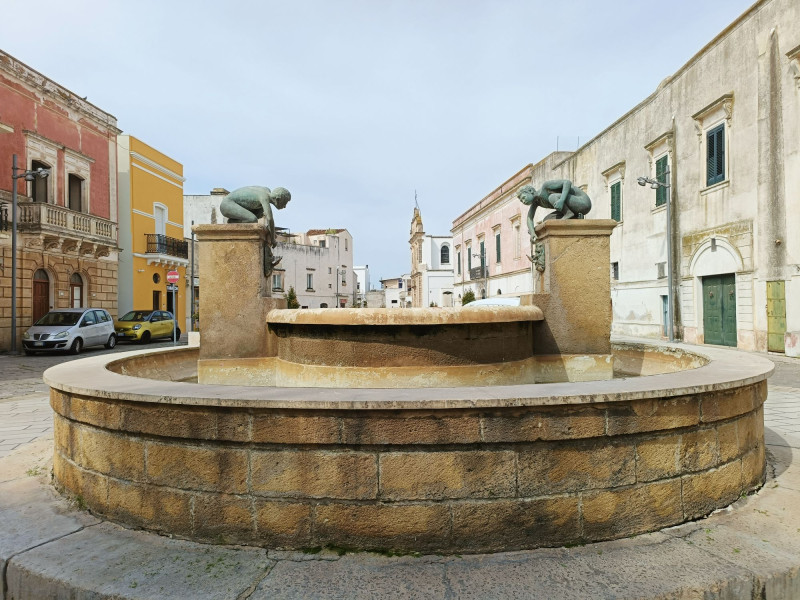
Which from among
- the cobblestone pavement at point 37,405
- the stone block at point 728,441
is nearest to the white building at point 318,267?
the cobblestone pavement at point 37,405

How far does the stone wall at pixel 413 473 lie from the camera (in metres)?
2.53

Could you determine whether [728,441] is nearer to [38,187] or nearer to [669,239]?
[669,239]

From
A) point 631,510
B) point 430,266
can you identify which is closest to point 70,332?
point 631,510

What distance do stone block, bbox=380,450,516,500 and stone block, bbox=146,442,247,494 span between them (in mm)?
758

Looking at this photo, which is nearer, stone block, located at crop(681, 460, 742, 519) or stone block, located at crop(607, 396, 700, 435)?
stone block, located at crop(607, 396, 700, 435)

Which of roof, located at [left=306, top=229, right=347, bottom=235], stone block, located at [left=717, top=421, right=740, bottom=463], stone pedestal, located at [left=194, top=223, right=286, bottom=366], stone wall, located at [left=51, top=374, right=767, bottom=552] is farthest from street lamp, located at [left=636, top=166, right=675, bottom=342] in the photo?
roof, located at [left=306, top=229, right=347, bottom=235]

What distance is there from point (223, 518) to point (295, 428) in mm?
630

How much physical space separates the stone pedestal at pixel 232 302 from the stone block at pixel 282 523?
2507 millimetres

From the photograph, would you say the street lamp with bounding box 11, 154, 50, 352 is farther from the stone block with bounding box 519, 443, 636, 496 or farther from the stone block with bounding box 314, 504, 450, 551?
the stone block with bounding box 519, 443, 636, 496

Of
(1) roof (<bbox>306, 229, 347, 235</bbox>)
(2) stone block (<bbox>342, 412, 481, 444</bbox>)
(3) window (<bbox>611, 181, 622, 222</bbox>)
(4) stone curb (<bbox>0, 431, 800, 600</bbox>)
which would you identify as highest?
(1) roof (<bbox>306, 229, 347, 235</bbox>)

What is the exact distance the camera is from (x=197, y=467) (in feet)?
8.73

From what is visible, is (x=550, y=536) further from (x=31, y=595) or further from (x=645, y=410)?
(x=31, y=595)

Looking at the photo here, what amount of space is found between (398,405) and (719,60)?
1712 centimetres

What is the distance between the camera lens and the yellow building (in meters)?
23.9
